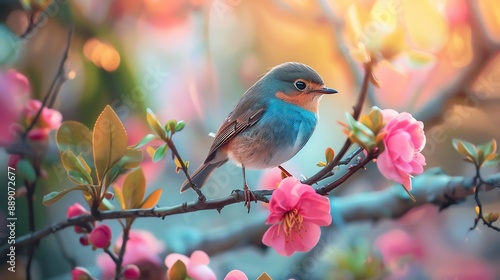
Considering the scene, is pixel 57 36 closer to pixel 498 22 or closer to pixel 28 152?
pixel 28 152

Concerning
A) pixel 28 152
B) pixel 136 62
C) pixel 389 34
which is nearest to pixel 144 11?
pixel 136 62

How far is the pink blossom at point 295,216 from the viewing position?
587 millimetres

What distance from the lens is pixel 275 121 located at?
28.9 inches

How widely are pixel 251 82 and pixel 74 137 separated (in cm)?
37

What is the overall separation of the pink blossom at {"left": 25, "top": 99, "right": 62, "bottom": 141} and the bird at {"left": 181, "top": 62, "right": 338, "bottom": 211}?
24cm

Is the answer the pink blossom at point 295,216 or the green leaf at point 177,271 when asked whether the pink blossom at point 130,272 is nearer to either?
the green leaf at point 177,271

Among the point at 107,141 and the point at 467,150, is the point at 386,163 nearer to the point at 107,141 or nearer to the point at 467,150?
the point at 467,150

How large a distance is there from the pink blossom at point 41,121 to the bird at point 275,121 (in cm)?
24

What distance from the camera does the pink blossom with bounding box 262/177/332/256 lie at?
23.1 inches

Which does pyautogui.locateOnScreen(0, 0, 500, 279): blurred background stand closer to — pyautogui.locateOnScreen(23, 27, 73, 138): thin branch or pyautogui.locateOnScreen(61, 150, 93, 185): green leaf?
pyautogui.locateOnScreen(23, 27, 73, 138): thin branch

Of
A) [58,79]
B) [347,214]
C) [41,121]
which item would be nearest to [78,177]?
[41,121]

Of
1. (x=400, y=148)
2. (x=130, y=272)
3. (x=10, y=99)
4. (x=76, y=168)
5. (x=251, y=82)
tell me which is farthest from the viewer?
(x=251, y=82)

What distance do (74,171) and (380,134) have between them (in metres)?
0.36

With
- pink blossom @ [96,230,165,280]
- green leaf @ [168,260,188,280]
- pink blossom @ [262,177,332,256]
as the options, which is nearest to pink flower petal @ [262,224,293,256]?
pink blossom @ [262,177,332,256]
